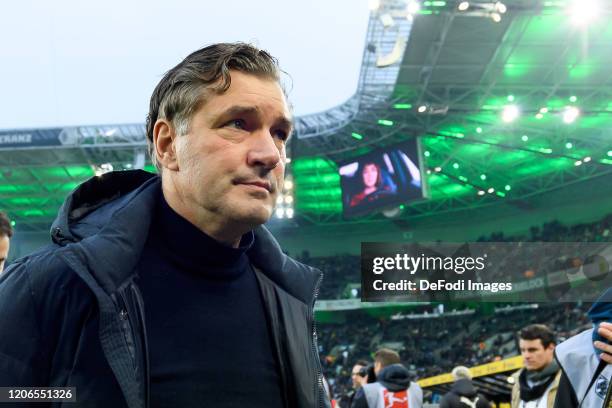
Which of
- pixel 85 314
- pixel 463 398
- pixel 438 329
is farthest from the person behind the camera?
pixel 438 329

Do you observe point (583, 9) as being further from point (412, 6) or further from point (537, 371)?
point (537, 371)

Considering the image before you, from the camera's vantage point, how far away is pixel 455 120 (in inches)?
899

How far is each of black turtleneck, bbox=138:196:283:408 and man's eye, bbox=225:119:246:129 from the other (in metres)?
0.25

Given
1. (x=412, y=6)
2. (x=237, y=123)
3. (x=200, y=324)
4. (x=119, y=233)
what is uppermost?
(x=412, y=6)

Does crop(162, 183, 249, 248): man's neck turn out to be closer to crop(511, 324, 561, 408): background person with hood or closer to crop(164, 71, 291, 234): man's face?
crop(164, 71, 291, 234): man's face

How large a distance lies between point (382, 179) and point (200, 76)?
20678 millimetres

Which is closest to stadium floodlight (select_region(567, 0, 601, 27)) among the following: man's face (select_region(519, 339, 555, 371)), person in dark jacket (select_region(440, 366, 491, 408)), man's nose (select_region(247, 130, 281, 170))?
person in dark jacket (select_region(440, 366, 491, 408))

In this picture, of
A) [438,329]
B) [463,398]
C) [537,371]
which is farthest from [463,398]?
[438,329]

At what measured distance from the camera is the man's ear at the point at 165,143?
1.44 m

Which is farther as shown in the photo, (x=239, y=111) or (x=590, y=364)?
(x=590, y=364)

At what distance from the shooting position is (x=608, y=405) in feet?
7.23

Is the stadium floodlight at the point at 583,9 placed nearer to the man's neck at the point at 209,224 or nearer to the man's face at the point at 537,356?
the man's face at the point at 537,356

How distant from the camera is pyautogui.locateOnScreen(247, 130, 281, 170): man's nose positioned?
1343 millimetres

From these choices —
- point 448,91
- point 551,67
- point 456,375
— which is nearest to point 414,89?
point 448,91
